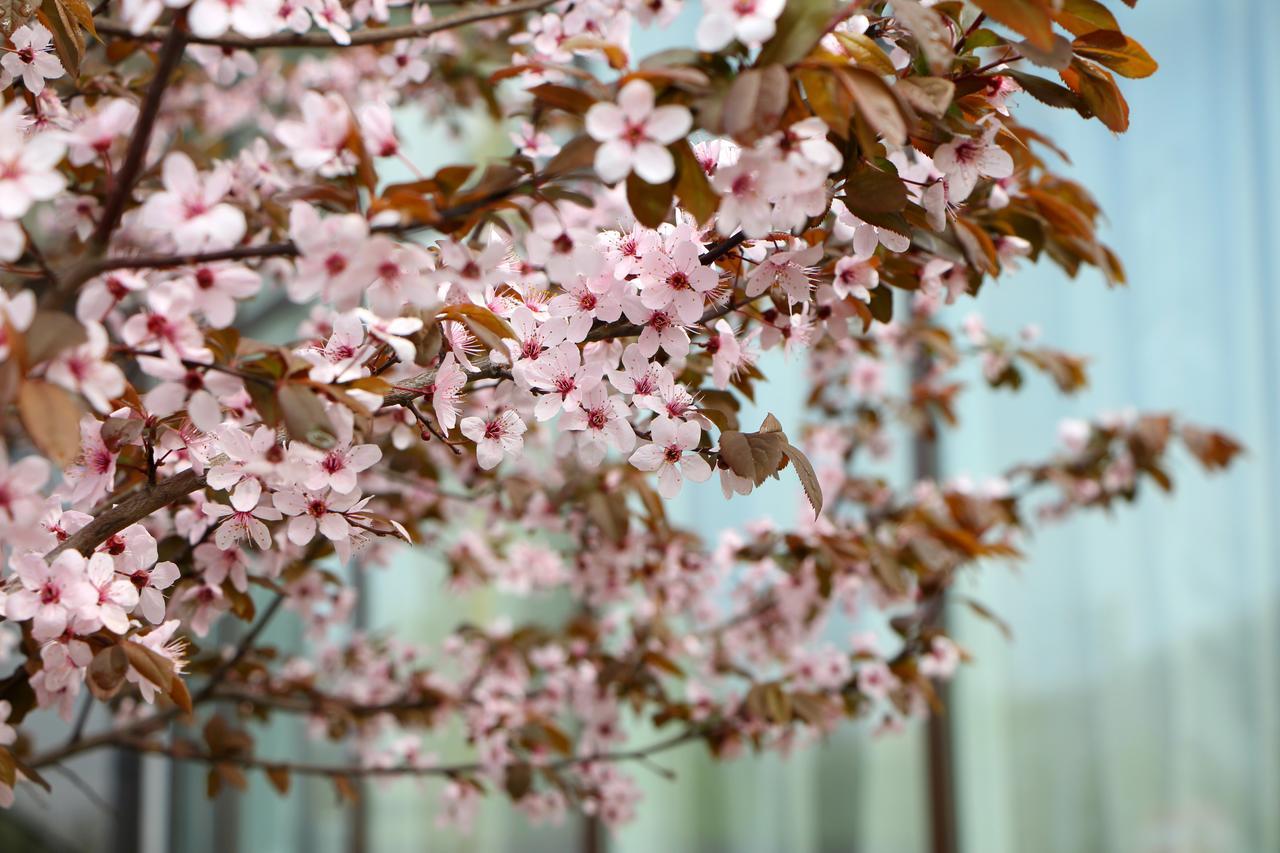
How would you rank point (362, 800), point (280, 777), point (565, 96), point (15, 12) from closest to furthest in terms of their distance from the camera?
point (565, 96), point (15, 12), point (280, 777), point (362, 800)

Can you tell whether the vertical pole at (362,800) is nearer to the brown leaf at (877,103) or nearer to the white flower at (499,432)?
the white flower at (499,432)

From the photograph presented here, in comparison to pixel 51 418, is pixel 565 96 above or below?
above

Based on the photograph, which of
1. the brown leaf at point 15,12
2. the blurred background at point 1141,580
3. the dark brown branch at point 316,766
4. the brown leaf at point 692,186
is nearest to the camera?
the brown leaf at point 692,186

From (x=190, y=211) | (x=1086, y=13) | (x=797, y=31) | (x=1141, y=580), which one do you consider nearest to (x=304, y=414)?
(x=190, y=211)

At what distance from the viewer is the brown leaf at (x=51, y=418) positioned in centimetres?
56

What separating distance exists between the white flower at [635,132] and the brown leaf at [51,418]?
0.99ft

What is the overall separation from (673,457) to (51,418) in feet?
1.44

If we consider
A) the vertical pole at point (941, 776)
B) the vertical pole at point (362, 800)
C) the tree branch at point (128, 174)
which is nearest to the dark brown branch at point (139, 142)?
the tree branch at point (128, 174)

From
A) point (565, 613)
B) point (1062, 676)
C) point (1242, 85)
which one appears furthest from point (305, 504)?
point (565, 613)

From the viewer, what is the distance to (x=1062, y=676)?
2047 millimetres

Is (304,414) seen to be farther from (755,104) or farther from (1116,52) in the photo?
(1116,52)

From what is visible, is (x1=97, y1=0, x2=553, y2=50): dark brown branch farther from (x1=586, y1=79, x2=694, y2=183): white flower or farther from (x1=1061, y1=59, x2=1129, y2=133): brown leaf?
(x1=1061, y1=59, x2=1129, y2=133): brown leaf

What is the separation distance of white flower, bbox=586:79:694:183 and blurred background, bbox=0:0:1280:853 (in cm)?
139

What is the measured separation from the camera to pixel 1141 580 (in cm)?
197
